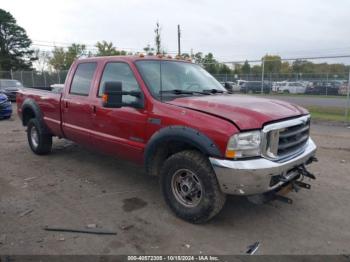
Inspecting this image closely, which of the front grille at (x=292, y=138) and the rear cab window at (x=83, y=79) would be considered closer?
the front grille at (x=292, y=138)

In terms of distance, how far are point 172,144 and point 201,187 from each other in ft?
2.27

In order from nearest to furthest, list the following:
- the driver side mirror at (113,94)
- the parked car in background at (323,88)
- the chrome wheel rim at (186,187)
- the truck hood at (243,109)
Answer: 1. the truck hood at (243,109)
2. the chrome wheel rim at (186,187)
3. the driver side mirror at (113,94)
4. the parked car in background at (323,88)

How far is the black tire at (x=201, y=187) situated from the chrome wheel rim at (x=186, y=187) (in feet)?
0.04

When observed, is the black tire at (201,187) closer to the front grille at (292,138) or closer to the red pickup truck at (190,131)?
the red pickup truck at (190,131)

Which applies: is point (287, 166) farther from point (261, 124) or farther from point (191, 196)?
point (191, 196)

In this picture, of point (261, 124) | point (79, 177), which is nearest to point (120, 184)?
point (79, 177)

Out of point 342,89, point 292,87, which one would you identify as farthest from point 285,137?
point 292,87

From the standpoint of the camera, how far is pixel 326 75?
1806cm

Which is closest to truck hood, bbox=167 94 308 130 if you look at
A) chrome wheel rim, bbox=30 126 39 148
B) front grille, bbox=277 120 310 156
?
front grille, bbox=277 120 310 156

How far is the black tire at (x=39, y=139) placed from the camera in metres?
6.47

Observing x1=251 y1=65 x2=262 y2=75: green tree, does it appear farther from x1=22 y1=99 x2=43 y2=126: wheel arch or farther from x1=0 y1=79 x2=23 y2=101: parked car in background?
x1=0 y1=79 x2=23 y2=101: parked car in background

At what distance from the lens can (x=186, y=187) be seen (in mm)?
3887

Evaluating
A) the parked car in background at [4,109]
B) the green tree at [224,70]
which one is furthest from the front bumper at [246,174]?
the green tree at [224,70]

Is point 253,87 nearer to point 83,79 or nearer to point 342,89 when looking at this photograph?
point 342,89
